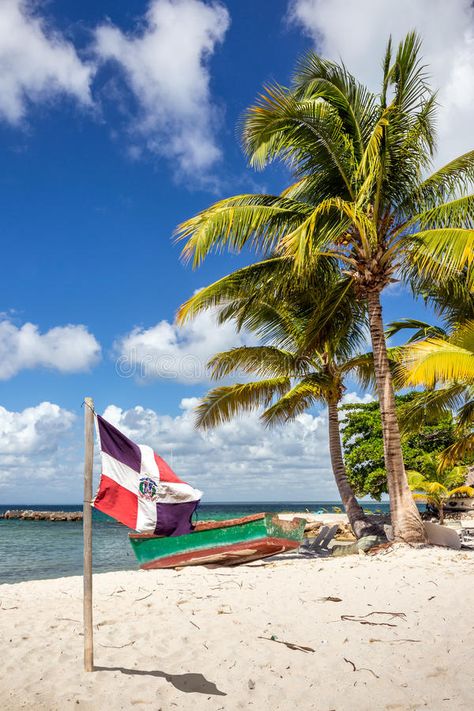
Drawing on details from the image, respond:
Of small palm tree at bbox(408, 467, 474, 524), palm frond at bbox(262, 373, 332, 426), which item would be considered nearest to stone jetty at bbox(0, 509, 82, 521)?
small palm tree at bbox(408, 467, 474, 524)

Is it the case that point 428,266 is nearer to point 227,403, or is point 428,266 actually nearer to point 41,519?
point 227,403

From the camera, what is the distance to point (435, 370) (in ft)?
33.6

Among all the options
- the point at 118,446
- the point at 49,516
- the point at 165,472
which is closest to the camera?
the point at 118,446

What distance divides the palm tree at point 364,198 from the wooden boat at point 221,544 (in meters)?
2.93

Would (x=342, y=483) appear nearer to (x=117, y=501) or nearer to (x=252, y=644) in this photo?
(x=252, y=644)

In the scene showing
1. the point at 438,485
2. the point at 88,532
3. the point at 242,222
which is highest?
the point at 242,222

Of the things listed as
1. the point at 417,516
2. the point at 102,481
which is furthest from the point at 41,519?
the point at 102,481

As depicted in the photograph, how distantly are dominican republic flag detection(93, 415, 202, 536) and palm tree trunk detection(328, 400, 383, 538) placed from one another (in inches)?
418

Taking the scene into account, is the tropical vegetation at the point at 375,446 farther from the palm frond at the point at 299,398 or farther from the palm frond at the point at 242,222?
Answer: the palm frond at the point at 242,222

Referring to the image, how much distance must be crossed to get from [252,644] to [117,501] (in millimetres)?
2086

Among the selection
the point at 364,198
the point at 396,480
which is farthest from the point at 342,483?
the point at 364,198

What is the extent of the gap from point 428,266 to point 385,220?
5.68 feet

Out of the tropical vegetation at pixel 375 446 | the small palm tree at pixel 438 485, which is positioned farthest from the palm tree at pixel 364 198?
the tropical vegetation at pixel 375 446

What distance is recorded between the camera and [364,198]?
11.8m
